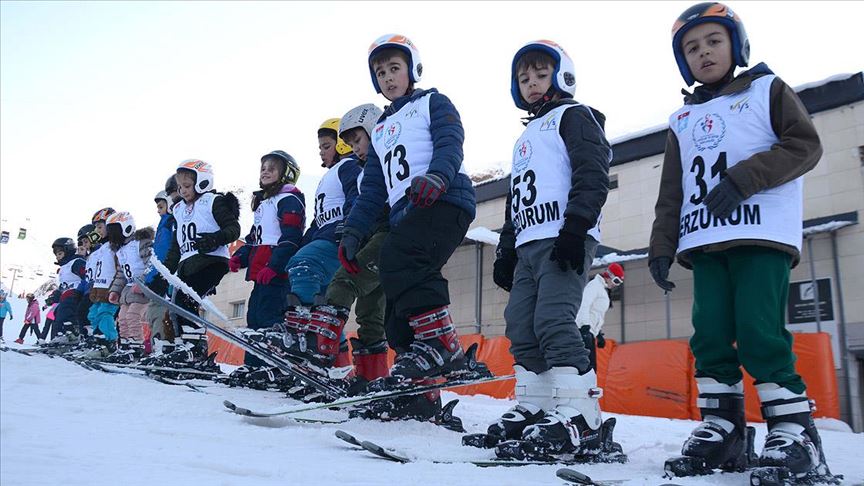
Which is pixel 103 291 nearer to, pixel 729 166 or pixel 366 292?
pixel 366 292

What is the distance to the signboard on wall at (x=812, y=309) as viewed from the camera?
37.0ft

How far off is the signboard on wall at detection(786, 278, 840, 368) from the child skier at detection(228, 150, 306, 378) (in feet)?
31.1

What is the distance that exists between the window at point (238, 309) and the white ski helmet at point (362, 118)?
72.8ft

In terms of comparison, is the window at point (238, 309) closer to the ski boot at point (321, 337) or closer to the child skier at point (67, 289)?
the child skier at point (67, 289)

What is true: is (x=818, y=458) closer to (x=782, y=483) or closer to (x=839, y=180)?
(x=782, y=483)

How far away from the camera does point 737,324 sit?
107 inches

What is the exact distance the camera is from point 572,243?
10.3 ft

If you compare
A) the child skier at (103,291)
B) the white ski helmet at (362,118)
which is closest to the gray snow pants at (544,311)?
the white ski helmet at (362,118)

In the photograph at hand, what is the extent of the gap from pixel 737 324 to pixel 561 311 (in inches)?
31.7

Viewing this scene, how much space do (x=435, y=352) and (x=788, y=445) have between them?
6.02 ft

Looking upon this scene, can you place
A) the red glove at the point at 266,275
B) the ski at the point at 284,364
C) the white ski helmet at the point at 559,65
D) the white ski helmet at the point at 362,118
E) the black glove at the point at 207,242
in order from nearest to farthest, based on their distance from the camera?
1. the white ski helmet at the point at 559,65
2. the ski at the point at 284,364
3. the white ski helmet at the point at 362,118
4. the red glove at the point at 266,275
5. the black glove at the point at 207,242

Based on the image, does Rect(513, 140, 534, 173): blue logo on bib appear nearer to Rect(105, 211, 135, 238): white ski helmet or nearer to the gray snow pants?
the gray snow pants

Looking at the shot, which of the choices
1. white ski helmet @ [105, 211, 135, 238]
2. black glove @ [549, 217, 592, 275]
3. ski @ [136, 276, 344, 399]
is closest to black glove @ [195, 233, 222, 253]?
ski @ [136, 276, 344, 399]

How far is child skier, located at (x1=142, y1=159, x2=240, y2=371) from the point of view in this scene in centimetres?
684
